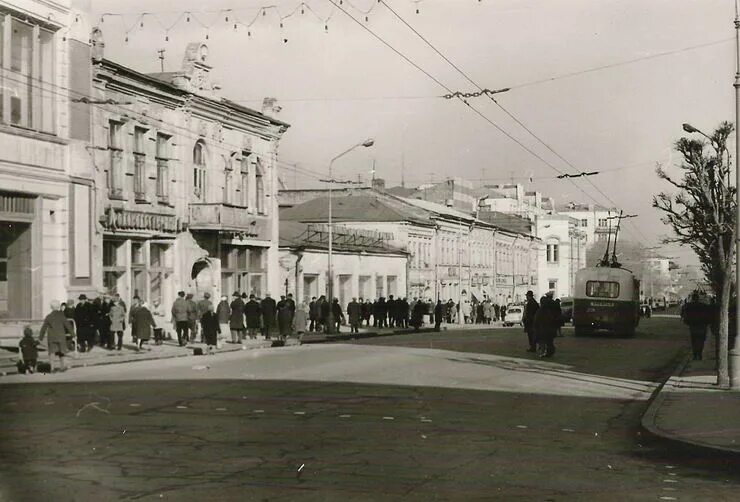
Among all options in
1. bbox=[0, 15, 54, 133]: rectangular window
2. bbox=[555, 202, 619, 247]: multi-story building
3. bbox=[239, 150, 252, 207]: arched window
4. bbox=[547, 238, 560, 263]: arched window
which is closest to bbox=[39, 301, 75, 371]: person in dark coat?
bbox=[0, 15, 54, 133]: rectangular window

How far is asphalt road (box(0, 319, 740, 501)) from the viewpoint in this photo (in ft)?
29.3

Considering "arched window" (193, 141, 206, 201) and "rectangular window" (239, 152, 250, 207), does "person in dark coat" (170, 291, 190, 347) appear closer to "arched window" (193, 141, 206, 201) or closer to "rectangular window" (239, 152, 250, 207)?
"arched window" (193, 141, 206, 201)

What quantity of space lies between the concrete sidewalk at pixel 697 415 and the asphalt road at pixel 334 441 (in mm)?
331

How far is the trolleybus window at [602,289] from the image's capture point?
4667 centimetres

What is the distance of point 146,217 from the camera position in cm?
3450

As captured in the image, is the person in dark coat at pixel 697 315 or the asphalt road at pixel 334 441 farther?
the person in dark coat at pixel 697 315

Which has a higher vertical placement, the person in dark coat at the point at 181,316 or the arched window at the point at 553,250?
the arched window at the point at 553,250

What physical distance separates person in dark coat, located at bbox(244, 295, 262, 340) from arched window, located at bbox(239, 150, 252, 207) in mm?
7617

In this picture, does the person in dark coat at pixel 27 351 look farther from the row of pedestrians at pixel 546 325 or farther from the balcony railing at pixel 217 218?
the balcony railing at pixel 217 218

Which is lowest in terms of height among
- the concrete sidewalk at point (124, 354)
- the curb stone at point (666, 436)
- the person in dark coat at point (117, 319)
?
the curb stone at point (666, 436)

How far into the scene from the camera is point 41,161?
1098 inches

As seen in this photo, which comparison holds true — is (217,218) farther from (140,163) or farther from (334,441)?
(334,441)

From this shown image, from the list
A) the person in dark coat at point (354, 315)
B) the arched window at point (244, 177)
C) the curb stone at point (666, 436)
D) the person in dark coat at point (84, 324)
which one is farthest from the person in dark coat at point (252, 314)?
the curb stone at point (666, 436)

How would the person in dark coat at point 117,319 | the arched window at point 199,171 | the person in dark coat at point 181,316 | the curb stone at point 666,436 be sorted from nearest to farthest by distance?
the curb stone at point 666,436 < the person in dark coat at point 117,319 < the person in dark coat at point 181,316 < the arched window at point 199,171
